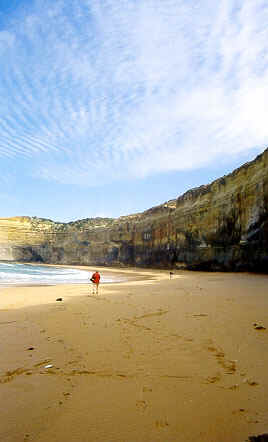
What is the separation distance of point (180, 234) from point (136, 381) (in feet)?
108

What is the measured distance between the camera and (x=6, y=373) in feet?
9.38

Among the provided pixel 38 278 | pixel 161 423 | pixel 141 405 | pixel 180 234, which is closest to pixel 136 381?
pixel 141 405

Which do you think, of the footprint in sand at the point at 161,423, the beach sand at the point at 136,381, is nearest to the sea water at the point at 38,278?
the beach sand at the point at 136,381

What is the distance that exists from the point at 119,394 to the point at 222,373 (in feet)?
3.55

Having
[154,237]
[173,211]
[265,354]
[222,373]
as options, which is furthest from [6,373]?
[154,237]

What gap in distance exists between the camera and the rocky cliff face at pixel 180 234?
19859 millimetres

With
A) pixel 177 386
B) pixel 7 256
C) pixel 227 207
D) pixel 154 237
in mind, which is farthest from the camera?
pixel 7 256

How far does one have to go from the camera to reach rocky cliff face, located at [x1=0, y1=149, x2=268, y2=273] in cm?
1986

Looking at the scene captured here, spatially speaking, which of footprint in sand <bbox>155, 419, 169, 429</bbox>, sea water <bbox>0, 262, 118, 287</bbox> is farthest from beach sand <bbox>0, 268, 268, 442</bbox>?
sea water <bbox>0, 262, 118, 287</bbox>

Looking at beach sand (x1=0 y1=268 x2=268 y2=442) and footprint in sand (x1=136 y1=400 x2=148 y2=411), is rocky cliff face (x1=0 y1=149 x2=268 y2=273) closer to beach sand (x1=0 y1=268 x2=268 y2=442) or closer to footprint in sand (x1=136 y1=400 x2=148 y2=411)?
beach sand (x1=0 y1=268 x2=268 y2=442)

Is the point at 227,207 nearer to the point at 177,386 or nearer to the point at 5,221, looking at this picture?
the point at 177,386

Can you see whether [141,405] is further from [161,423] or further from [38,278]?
[38,278]

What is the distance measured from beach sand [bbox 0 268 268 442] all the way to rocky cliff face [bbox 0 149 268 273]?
16.2m

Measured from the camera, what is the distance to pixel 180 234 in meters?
35.0
